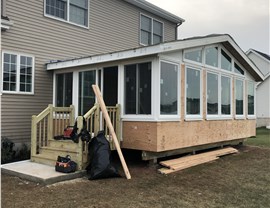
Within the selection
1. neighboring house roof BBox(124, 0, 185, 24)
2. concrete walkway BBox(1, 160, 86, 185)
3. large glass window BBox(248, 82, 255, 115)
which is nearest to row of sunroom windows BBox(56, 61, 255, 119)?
large glass window BBox(248, 82, 255, 115)

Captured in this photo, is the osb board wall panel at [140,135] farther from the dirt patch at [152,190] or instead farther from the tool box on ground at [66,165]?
the tool box on ground at [66,165]

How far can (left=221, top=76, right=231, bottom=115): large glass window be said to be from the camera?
389 inches

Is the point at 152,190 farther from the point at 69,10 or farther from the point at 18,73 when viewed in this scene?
the point at 69,10

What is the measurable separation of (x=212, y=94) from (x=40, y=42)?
5.66m

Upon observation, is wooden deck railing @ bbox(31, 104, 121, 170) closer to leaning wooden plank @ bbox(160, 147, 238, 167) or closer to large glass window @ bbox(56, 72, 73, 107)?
large glass window @ bbox(56, 72, 73, 107)

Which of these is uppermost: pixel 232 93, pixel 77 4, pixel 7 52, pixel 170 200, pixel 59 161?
pixel 77 4

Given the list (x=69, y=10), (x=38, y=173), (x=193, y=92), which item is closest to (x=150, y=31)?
(x=69, y=10)

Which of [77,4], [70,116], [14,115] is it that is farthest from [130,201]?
[77,4]

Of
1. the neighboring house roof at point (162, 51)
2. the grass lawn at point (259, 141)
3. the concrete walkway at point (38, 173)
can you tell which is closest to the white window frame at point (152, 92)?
the neighboring house roof at point (162, 51)

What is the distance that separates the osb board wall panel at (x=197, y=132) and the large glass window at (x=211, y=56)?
1.86 metres

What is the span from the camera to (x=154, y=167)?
7230 millimetres

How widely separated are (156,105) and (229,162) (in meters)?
3.10

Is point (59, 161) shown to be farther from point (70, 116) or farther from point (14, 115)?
point (14, 115)

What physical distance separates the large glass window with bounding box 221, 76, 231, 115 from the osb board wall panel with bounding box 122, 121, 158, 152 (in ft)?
12.7
